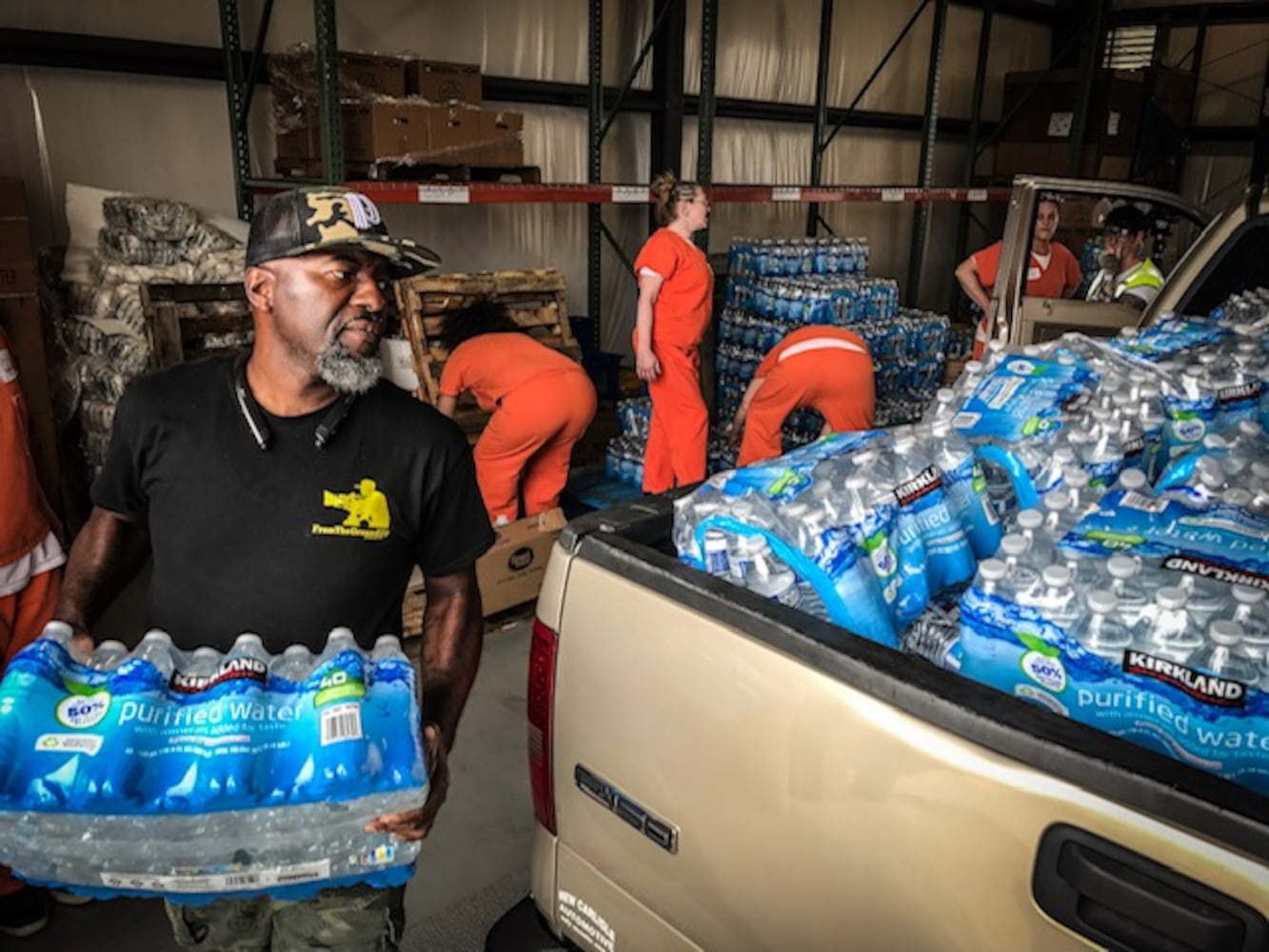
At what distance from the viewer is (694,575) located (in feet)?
5.52

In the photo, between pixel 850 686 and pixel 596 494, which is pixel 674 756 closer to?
pixel 850 686

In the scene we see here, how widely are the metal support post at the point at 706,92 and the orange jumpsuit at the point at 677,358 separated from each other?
1775mm

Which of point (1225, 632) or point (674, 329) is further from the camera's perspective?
point (674, 329)

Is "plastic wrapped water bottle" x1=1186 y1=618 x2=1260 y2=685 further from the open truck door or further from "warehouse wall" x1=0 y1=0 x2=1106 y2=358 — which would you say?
"warehouse wall" x1=0 y1=0 x2=1106 y2=358

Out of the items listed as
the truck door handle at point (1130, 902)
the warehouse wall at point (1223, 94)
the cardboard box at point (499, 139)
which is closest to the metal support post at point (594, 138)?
the cardboard box at point (499, 139)

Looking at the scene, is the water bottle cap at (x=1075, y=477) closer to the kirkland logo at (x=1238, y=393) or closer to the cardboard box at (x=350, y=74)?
the kirkland logo at (x=1238, y=393)

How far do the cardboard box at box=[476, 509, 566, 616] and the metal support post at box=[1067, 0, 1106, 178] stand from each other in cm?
883

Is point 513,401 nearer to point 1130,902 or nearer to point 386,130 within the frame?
point 386,130

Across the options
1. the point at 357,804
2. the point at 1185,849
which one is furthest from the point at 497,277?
the point at 1185,849

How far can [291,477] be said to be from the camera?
6.40ft

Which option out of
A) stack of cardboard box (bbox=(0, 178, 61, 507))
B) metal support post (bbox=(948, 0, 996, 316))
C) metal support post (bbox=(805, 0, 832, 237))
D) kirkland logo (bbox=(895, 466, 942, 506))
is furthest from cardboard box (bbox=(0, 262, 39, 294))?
metal support post (bbox=(948, 0, 996, 316))

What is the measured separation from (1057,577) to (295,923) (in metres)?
1.58

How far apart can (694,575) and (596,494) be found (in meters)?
4.62

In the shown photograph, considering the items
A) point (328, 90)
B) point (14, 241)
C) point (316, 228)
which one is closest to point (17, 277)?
point (14, 241)
